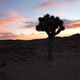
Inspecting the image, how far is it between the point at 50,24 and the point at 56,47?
79.2ft

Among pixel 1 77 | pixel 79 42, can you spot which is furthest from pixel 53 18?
pixel 79 42

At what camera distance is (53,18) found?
42.3 meters

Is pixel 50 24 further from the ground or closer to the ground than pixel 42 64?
further from the ground

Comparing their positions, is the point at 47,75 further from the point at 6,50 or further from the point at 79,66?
the point at 6,50

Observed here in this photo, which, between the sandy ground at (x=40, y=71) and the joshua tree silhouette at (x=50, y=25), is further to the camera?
the joshua tree silhouette at (x=50, y=25)

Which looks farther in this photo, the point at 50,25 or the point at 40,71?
the point at 50,25

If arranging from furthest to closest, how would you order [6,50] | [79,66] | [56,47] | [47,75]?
[56,47], [6,50], [79,66], [47,75]

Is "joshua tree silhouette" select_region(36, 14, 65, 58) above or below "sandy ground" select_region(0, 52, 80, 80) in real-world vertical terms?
above

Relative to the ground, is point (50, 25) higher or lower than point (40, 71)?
higher

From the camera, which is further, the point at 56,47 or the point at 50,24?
the point at 56,47

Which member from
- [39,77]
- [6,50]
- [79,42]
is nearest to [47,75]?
[39,77]

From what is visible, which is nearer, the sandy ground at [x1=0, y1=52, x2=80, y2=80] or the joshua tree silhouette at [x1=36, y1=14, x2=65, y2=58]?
the sandy ground at [x1=0, y1=52, x2=80, y2=80]

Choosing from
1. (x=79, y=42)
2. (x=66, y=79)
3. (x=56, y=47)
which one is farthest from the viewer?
(x=79, y=42)

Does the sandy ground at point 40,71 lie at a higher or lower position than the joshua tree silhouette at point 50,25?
lower
